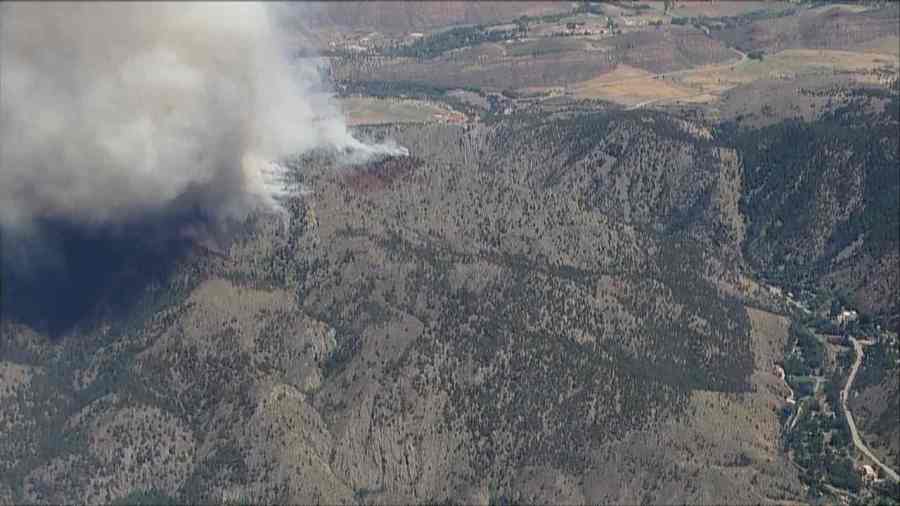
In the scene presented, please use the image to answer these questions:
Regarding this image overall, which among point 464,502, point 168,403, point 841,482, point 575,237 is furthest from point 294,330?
point 841,482

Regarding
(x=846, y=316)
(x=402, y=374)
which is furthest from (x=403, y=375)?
(x=846, y=316)

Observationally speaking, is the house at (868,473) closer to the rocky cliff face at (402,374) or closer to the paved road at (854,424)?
the paved road at (854,424)

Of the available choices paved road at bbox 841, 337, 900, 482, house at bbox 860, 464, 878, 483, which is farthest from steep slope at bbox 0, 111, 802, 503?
house at bbox 860, 464, 878, 483

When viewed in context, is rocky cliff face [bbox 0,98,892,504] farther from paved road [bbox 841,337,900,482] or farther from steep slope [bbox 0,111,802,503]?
paved road [bbox 841,337,900,482]

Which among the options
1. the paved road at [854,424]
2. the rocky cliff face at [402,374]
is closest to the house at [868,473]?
the paved road at [854,424]

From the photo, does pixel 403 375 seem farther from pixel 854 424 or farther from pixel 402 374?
pixel 854 424

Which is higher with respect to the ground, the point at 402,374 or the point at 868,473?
the point at 402,374
